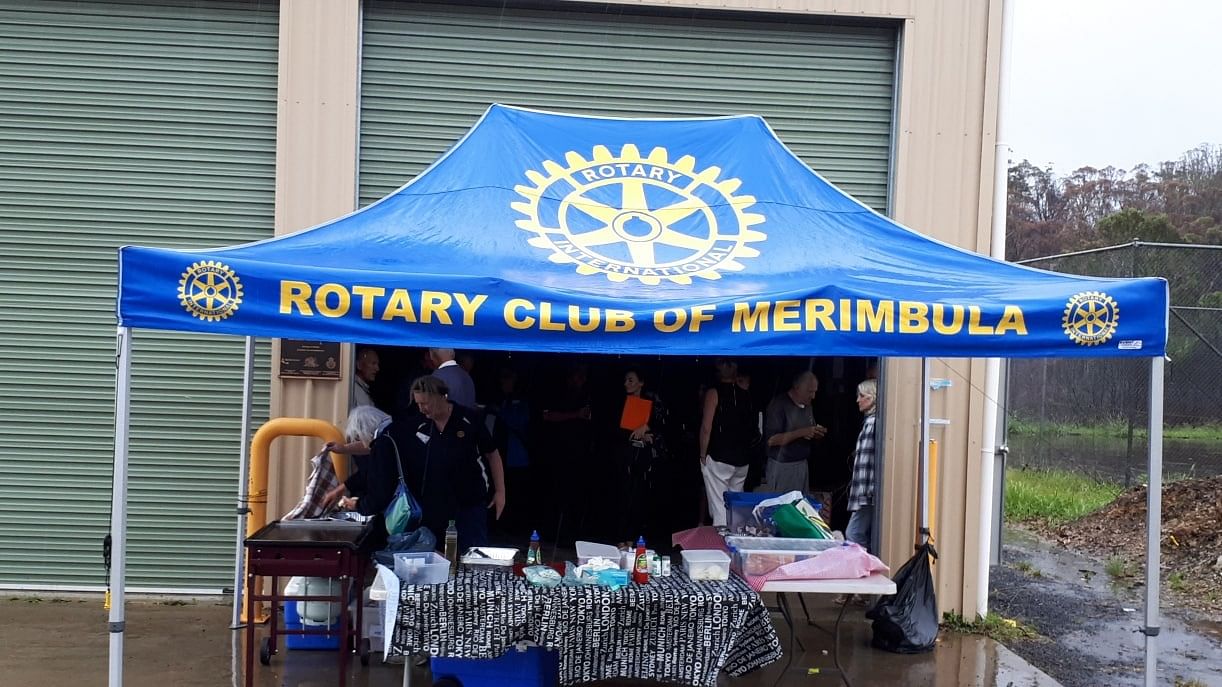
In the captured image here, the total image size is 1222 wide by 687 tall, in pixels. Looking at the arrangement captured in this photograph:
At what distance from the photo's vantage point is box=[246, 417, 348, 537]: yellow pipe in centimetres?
634

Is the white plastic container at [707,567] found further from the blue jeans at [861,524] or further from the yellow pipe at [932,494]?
the blue jeans at [861,524]

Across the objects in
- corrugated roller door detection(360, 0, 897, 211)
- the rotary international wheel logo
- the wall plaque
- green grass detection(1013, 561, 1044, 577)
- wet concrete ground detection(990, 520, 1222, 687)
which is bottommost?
wet concrete ground detection(990, 520, 1222, 687)

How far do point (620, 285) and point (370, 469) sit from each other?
6.01 ft

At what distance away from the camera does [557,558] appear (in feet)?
29.5

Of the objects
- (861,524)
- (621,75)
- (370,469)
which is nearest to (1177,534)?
(861,524)

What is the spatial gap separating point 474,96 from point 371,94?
0.77 metres

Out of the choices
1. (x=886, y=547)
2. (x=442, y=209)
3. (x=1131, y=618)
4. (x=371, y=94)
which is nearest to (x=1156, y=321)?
(x=886, y=547)

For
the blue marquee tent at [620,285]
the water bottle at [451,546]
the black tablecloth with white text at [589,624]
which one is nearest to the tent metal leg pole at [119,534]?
the blue marquee tent at [620,285]

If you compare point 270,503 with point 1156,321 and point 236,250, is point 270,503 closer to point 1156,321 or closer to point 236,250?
point 236,250

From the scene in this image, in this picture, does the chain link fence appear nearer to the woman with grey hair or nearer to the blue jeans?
the blue jeans

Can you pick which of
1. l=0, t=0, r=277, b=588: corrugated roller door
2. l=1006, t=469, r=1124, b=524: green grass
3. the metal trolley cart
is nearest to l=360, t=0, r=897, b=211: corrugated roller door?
l=0, t=0, r=277, b=588: corrugated roller door

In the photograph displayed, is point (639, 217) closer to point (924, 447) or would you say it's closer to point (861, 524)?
point (924, 447)

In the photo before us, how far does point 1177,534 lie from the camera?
968cm

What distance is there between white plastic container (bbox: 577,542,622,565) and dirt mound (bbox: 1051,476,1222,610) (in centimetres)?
604
